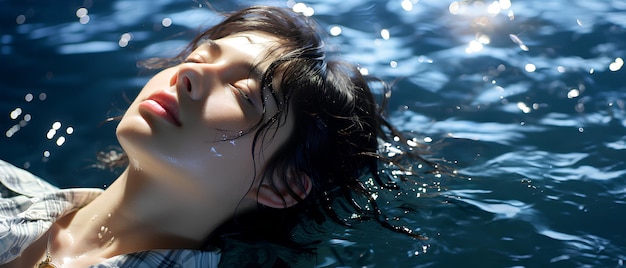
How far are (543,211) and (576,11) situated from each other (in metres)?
1.17

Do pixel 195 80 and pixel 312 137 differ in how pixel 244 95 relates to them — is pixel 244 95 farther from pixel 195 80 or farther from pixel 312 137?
pixel 312 137

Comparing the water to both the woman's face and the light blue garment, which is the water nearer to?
the light blue garment

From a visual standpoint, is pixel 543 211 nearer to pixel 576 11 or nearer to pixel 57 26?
pixel 576 11

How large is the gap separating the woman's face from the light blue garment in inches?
7.1

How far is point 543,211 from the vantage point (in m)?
2.14

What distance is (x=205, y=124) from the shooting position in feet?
5.84

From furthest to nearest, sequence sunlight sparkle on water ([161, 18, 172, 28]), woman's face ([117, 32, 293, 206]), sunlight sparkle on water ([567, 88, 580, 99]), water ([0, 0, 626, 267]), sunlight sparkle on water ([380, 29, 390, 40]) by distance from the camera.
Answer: sunlight sparkle on water ([161, 18, 172, 28]) < sunlight sparkle on water ([380, 29, 390, 40]) < sunlight sparkle on water ([567, 88, 580, 99]) < water ([0, 0, 626, 267]) < woman's face ([117, 32, 293, 206])

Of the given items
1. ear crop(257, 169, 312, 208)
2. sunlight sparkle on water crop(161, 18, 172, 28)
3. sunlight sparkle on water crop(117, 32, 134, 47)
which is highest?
sunlight sparkle on water crop(161, 18, 172, 28)

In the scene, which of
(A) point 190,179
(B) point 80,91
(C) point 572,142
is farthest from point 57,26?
(C) point 572,142

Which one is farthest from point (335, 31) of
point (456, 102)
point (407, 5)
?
point (456, 102)

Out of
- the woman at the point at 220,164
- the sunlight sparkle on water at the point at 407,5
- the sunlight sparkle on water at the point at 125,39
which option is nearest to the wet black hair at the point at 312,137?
the woman at the point at 220,164

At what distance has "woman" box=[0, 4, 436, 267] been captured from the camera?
1797 mm

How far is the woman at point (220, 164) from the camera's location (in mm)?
1797

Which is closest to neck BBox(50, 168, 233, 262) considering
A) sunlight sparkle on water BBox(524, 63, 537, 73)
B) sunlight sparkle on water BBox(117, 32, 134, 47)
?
sunlight sparkle on water BBox(117, 32, 134, 47)
